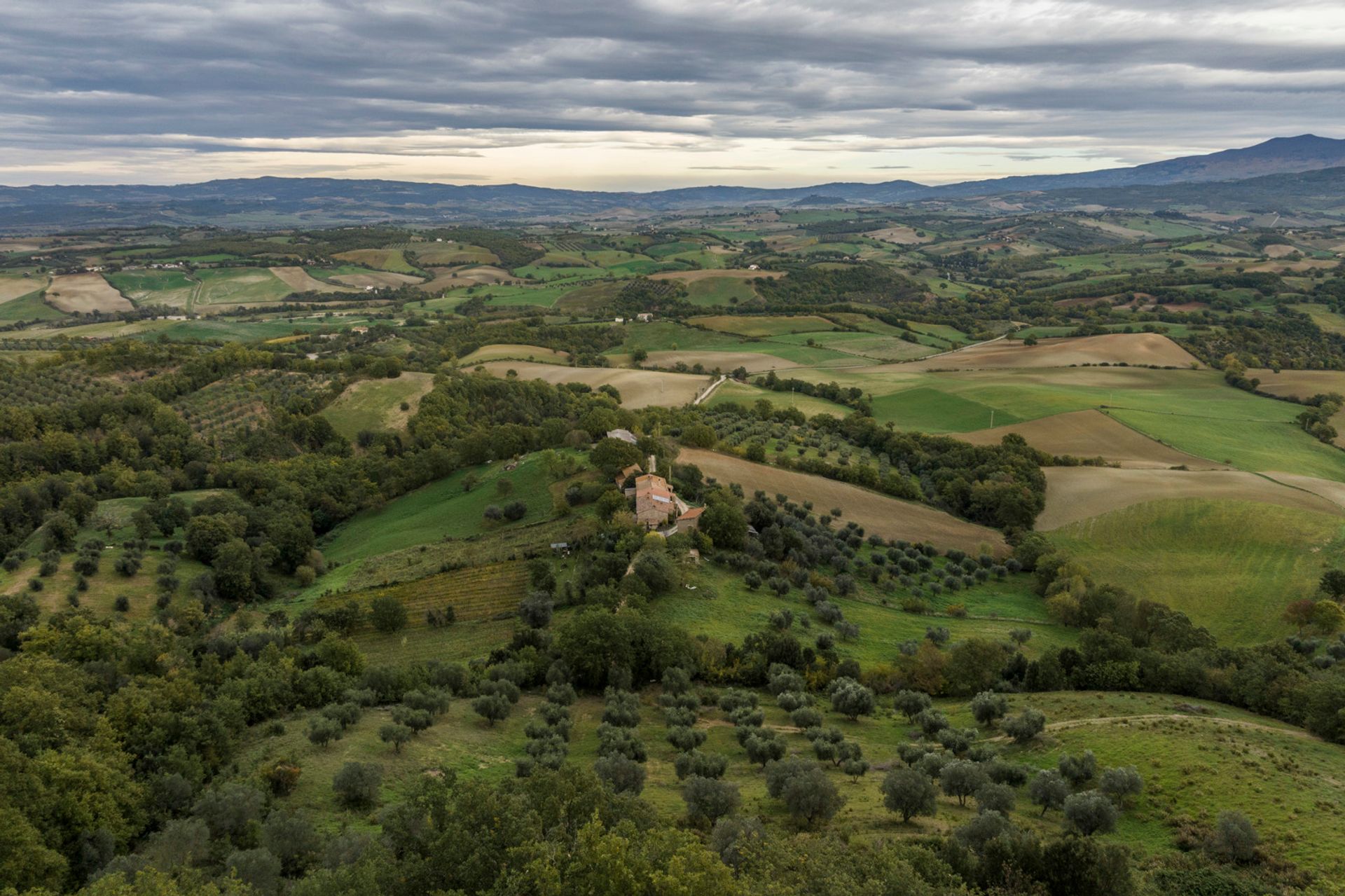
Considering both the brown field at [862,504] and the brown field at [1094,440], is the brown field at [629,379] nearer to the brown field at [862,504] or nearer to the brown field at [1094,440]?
the brown field at [862,504]

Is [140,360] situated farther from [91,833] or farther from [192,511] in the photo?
[91,833]

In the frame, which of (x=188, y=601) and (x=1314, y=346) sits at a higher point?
(x=1314, y=346)

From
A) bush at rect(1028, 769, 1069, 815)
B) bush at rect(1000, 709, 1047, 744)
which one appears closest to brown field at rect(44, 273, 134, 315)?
bush at rect(1000, 709, 1047, 744)

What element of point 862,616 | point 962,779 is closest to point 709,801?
point 962,779

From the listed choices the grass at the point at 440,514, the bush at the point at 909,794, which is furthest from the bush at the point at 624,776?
the grass at the point at 440,514

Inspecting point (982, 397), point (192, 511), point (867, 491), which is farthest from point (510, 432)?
point (982, 397)

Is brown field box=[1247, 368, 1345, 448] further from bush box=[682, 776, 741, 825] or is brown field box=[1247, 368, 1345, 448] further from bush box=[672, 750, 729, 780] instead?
bush box=[682, 776, 741, 825]
